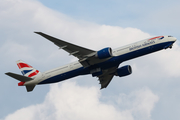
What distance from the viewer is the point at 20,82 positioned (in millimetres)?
50562

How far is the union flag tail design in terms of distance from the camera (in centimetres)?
5187

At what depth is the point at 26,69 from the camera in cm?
5300

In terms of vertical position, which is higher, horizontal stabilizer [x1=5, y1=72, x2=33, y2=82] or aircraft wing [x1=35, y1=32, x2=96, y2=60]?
aircraft wing [x1=35, y1=32, x2=96, y2=60]

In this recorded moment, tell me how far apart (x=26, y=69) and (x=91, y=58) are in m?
15.2

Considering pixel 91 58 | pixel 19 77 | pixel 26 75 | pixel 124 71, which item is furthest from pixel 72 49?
pixel 26 75

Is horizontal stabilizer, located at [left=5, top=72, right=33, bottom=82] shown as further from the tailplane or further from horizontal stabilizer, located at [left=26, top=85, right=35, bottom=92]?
horizontal stabilizer, located at [left=26, top=85, right=35, bottom=92]

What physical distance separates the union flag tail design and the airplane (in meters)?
0.46

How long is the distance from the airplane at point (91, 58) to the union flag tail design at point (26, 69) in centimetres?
46

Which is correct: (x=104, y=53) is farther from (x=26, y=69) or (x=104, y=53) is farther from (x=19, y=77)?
(x=26, y=69)

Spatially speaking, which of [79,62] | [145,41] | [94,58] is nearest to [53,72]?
[79,62]

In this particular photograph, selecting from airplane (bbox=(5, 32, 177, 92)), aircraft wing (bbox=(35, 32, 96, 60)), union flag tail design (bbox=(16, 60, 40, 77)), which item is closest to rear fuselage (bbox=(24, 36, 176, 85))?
airplane (bbox=(5, 32, 177, 92))

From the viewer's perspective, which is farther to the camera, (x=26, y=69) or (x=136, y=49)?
(x=26, y=69)

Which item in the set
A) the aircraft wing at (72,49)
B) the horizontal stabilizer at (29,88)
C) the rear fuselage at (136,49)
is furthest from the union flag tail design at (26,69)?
the aircraft wing at (72,49)

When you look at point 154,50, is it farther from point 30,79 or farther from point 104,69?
point 30,79
